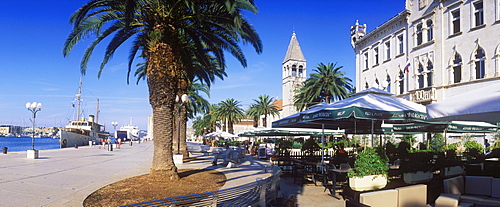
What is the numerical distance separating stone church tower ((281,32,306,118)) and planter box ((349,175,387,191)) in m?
66.4

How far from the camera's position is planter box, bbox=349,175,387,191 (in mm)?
6855

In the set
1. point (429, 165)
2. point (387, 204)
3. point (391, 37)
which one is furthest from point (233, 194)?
point (391, 37)

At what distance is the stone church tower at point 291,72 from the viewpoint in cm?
7519

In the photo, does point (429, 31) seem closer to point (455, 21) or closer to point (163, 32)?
point (455, 21)

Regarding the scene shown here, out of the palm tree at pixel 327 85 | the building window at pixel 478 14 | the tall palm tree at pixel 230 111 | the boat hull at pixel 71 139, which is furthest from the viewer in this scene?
the tall palm tree at pixel 230 111

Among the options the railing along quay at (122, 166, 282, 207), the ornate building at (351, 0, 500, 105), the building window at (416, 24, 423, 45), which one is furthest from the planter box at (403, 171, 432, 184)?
the building window at (416, 24, 423, 45)

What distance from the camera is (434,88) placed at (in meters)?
27.5

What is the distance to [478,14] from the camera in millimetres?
24797

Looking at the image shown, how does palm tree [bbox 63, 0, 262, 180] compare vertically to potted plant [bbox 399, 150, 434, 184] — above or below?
above

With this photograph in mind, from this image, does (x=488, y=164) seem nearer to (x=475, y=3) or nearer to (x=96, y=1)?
(x=96, y=1)

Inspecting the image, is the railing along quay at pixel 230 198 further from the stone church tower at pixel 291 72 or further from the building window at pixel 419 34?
the stone church tower at pixel 291 72

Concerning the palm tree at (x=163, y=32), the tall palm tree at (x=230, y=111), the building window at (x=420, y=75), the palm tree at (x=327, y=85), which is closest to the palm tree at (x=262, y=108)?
the tall palm tree at (x=230, y=111)

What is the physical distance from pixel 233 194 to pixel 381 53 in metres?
34.5

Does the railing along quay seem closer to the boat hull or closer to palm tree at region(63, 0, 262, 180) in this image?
palm tree at region(63, 0, 262, 180)
